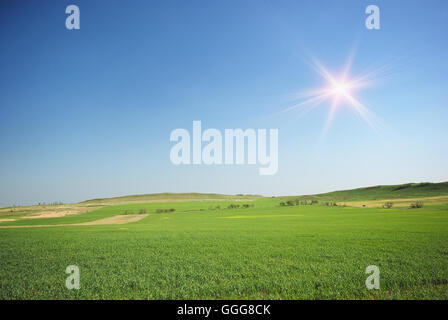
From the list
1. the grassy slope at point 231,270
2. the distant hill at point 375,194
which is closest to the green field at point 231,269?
the grassy slope at point 231,270

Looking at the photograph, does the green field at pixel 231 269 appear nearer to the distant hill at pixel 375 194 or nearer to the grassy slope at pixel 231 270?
the grassy slope at pixel 231 270

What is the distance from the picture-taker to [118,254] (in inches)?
618

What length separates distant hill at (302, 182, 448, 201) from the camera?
414ft

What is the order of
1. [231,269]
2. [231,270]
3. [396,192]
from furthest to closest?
[396,192], [231,269], [231,270]

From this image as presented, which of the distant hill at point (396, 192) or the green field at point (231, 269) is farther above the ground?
the green field at point (231, 269)

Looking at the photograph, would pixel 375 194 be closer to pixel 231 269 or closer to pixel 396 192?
pixel 396 192

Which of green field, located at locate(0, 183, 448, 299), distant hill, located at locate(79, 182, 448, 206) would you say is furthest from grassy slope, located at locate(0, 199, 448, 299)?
distant hill, located at locate(79, 182, 448, 206)

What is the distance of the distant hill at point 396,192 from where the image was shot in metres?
126

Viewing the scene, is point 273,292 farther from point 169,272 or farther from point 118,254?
point 118,254

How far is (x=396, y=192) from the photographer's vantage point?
13725 cm

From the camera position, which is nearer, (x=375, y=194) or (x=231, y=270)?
(x=231, y=270)

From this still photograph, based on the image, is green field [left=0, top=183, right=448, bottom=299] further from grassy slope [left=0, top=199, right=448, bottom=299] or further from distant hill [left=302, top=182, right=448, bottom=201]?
distant hill [left=302, top=182, right=448, bottom=201]

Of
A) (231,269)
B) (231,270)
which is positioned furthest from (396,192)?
(231,270)
